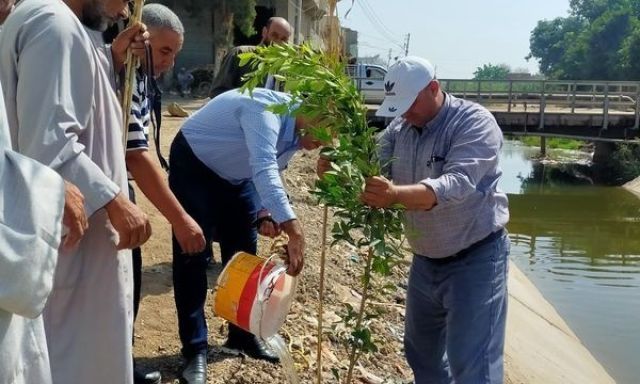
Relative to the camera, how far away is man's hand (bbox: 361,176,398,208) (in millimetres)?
3096

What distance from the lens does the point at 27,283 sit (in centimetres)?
170

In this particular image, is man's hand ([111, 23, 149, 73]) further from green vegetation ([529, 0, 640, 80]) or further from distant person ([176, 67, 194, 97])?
green vegetation ([529, 0, 640, 80])

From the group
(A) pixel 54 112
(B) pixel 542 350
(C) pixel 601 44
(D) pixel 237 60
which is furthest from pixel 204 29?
(C) pixel 601 44

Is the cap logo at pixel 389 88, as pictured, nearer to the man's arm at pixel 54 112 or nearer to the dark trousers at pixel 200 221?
the dark trousers at pixel 200 221

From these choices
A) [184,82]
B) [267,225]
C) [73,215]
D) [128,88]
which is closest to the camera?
[73,215]

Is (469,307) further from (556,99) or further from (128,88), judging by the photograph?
(556,99)

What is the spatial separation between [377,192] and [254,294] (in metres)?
0.75

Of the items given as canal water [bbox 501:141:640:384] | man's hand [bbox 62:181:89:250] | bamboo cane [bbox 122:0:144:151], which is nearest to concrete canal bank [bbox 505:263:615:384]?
canal water [bbox 501:141:640:384]

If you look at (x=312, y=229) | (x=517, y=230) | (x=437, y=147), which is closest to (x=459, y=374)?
(x=437, y=147)

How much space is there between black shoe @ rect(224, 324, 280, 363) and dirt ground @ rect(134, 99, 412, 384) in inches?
2.2

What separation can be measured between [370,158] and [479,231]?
32.6 inches

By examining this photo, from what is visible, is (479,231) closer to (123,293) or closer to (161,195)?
(161,195)

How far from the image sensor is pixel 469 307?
3645 mm

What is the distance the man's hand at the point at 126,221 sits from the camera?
237 cm
